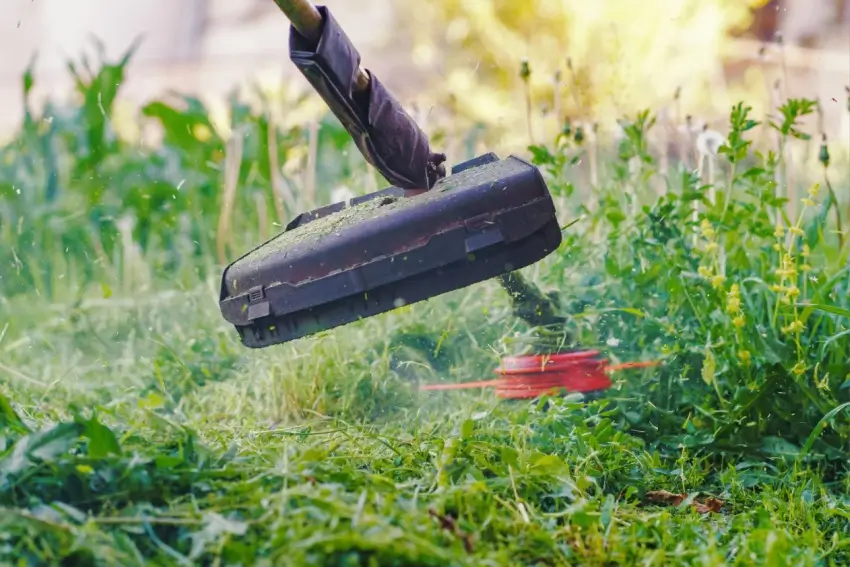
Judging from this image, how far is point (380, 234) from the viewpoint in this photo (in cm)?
183

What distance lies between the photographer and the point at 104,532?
1164 millimetres

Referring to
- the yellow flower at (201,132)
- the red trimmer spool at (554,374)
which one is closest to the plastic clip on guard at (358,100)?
the red trimmer spool at (554,374)

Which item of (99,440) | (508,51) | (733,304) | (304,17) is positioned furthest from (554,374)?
(508,51)

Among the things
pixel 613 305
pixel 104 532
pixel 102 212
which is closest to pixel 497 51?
pixel 102 212

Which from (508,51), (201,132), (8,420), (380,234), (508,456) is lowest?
(508,456)

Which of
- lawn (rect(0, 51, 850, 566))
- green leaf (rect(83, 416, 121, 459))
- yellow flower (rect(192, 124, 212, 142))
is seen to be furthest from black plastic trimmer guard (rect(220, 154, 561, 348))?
yellow flower (rect(192, 124, 212, 142))

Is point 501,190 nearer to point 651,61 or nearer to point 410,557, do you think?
point 410,557

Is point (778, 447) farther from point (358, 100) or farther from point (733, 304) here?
point (358, 100)

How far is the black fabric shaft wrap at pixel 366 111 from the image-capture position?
68.7 inches

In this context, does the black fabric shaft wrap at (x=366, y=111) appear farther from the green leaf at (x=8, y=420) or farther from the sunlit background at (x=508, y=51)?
the sunlit background at (x=508, y=51)

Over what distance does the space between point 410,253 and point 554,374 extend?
0.60 metres

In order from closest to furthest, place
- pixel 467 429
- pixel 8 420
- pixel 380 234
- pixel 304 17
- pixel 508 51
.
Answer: pixel 8 420
pixel 467 429
pixel 304 17
pixel 380 234
pixel 508 51

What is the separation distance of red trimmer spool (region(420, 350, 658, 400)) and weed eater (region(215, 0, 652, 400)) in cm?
46

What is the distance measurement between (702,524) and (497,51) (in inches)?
203
